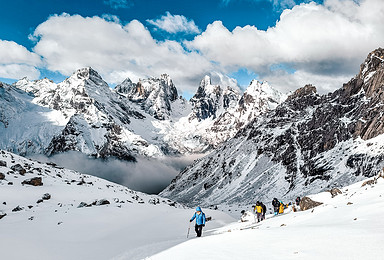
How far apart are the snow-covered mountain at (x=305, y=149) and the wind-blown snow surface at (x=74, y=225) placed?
92.4 metres

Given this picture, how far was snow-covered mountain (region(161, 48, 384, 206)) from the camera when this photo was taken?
108250 millimetres

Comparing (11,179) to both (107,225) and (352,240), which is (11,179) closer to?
(107,225)

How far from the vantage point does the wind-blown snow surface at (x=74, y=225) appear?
16.0 metres

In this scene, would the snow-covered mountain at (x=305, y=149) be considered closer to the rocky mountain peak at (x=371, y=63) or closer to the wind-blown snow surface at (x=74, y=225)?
the rocky mountain peak at (x=371, y=63)

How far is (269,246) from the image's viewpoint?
9750 mm

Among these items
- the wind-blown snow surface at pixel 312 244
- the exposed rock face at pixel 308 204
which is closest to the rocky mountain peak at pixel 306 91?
the exposed rock face at pixel 308 204

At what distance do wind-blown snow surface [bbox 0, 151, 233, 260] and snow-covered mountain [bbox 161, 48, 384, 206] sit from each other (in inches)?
3638

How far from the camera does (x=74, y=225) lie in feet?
67.7

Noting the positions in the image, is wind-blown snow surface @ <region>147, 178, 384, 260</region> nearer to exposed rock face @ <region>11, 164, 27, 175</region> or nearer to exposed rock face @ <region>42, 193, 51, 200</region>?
exposed rock face @ <region>42, 193, 51, 200</region>

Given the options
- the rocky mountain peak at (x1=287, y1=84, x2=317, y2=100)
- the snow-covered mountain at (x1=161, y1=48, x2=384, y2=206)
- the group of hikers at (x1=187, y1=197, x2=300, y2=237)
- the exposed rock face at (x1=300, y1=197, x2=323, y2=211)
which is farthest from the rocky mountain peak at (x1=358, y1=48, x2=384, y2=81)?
the exposed rock face at (x1=300, y1=197, x2=323, y2=211)

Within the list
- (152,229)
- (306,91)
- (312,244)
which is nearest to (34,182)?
(152,229)

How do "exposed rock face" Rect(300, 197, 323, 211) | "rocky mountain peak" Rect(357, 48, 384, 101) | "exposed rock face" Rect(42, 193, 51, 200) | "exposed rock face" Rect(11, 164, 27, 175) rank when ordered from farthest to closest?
"rocky mountain peak" Rect(357, 48, 384, 101) → "exposed rock face" Rect(11, 164, 27, 175) → "exposed rock face" Rect(42, 193, 51, 200) → "exposed rock face" Rect(300, 197, 323, 211)

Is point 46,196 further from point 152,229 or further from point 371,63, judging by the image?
point 371,63

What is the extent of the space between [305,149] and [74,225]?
137 m
